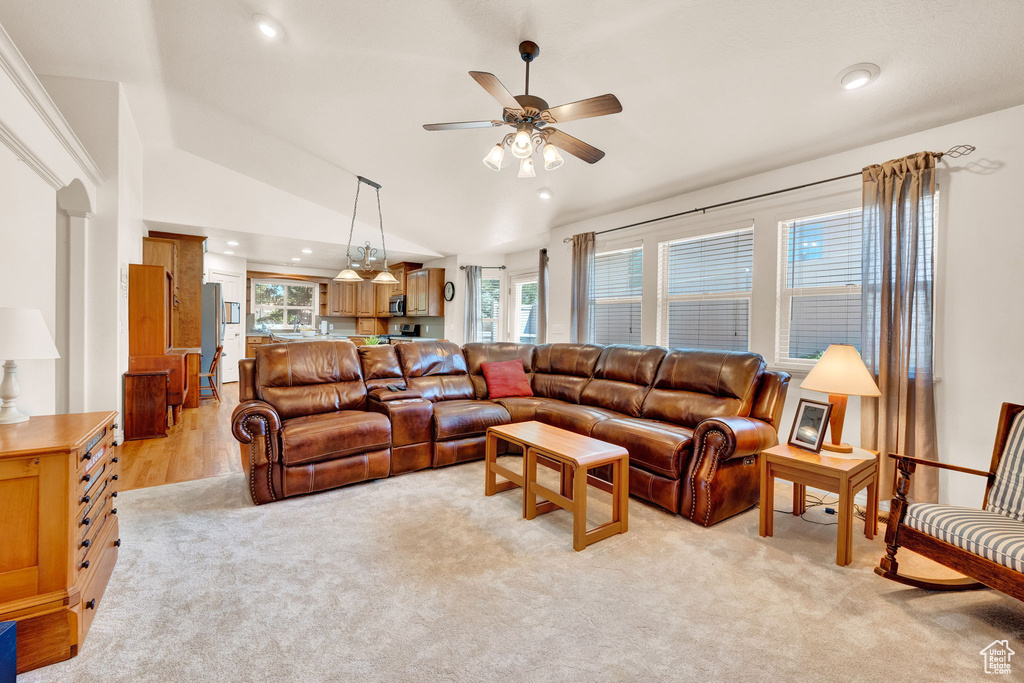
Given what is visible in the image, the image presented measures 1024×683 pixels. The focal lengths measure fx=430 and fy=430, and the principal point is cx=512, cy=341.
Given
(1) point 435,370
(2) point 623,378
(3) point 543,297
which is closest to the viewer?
(2) point 623,378

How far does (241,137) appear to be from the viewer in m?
4.61

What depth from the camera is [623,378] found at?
396 centimetres

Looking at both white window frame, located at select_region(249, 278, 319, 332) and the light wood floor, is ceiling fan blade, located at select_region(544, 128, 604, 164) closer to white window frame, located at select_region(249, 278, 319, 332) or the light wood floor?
the light wood floor

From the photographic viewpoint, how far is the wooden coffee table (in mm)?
2324

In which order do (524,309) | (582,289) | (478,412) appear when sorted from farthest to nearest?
(524,309), (582,289), (478,412)

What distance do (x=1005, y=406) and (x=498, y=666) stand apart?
2545mm

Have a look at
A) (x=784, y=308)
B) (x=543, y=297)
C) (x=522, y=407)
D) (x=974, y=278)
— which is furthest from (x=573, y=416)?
(x=543, y=297)

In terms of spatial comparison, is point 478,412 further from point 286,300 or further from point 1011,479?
point 286,300

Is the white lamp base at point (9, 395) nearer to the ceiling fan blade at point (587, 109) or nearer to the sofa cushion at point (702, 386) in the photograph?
the ceiling fan blade at point (587, 109)

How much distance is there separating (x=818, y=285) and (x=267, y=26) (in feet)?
14.2

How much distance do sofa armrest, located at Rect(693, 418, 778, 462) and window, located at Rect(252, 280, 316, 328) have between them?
357 inches

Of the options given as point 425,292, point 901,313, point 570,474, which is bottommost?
point 570,474

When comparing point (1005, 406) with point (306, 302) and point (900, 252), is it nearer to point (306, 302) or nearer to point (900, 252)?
point (900, 252)

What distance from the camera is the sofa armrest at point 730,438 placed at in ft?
8.36
